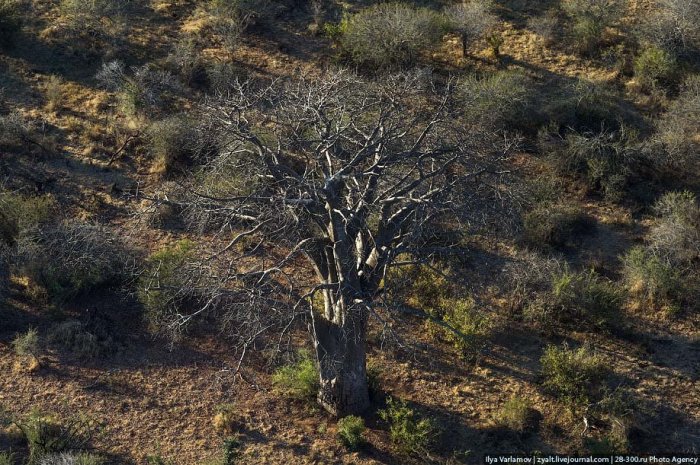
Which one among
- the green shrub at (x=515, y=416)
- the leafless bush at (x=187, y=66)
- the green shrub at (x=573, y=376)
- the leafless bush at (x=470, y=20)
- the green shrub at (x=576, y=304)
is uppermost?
the leafless bush at (x=470, y=20)

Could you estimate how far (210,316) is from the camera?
13.8m

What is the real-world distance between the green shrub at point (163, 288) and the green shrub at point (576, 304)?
6.57m

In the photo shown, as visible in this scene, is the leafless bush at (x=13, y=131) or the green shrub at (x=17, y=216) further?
the leafless bush at (x=13, y=131)

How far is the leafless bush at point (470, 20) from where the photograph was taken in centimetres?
1930

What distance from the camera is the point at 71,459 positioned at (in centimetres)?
1044

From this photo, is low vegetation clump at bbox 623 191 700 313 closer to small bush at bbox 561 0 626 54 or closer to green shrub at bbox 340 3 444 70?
small bush at bbox 561 0 626 54

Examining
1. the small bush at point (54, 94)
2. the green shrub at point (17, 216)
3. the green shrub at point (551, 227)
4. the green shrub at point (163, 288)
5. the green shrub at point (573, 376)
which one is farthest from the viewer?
the small bush at point (54, 94)

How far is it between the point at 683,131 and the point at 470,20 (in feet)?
20.1

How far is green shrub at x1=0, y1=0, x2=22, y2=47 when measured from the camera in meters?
19.6

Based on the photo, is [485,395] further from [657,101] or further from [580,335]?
[657,101]

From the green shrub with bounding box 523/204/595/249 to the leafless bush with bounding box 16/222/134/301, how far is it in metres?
8.20

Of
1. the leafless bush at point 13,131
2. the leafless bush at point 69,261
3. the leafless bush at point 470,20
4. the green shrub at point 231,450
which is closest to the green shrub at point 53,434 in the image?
the green shrub at point 231,450

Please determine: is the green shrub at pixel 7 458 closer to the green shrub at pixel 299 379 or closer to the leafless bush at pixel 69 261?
the leafless bush at pixel 69 261

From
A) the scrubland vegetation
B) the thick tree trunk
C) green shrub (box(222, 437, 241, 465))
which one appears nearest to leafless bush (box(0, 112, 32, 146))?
the scrubland vegetation
